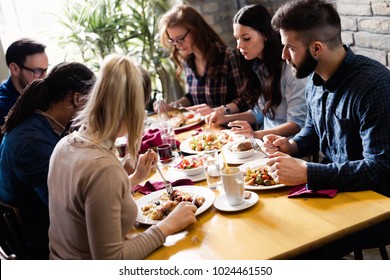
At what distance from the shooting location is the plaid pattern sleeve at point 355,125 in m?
1.52

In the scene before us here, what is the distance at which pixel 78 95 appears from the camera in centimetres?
175

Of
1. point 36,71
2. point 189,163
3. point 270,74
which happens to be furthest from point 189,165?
point 36,71

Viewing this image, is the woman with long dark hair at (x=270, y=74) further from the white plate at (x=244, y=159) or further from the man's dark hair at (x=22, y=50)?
the man's dark hair at (x=22, y=50)

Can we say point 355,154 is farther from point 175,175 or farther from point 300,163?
point 175,175

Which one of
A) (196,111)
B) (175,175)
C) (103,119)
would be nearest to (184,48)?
(196,111)

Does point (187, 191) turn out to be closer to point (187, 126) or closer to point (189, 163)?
point (189, 163)

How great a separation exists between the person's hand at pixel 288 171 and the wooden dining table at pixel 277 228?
0.21 feet

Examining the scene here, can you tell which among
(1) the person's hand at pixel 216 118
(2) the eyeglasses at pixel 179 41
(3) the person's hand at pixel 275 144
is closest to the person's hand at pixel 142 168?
(3) the person's hand at pixel 275 144

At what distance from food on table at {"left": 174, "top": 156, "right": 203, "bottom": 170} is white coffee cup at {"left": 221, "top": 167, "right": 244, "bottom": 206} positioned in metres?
0.40

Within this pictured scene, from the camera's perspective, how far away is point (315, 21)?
1.72 m

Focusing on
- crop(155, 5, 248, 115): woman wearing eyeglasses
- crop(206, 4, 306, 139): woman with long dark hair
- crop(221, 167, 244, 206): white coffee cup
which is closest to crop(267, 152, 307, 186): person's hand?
crop(221, 167, 244, 206): white coffee cup

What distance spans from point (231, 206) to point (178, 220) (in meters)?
0.21

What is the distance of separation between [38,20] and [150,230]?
3.09 meters

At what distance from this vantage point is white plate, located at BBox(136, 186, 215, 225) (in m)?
1.52
